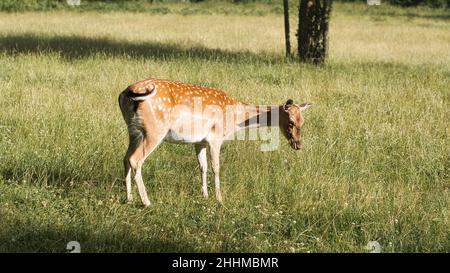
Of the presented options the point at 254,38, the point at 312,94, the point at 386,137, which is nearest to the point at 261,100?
the point at 312,94

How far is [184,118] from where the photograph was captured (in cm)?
612

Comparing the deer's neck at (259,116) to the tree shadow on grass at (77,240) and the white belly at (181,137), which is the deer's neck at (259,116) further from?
the tree shadow on grass at (77,240)

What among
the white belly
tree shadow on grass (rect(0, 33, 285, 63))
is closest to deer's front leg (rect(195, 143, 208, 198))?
the white belly

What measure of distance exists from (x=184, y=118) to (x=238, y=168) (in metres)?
1.40

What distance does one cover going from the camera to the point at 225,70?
555 inches

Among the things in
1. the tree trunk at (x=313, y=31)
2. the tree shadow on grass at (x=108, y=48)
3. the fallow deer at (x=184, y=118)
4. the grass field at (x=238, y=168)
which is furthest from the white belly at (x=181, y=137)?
the tree trunk at (x=313, y=31)

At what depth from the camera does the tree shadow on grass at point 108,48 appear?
1686 cm

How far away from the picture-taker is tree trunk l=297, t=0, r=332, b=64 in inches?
676

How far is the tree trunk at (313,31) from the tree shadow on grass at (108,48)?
785 millimetres

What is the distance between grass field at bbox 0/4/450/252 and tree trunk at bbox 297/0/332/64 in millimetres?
2368

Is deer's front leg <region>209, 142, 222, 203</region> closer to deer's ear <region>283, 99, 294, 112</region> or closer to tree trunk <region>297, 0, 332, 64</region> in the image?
deer's ear <region>283, 99, 294, 112</region>

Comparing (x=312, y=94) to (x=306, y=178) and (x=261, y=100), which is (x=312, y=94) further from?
(x=306, y=178)

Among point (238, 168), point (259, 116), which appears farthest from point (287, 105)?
point (238, 168)

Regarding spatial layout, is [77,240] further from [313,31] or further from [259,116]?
[313,31]
